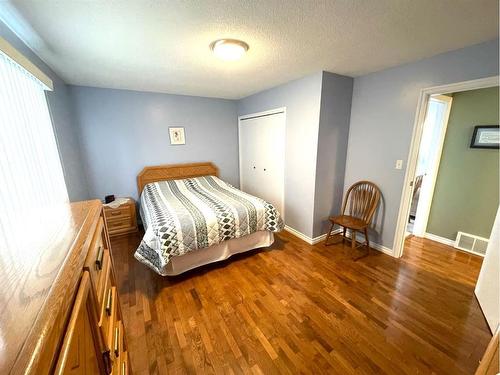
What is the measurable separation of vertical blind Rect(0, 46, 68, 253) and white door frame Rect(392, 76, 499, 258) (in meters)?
3.01

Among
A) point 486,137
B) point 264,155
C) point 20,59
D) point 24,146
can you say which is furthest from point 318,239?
point 20,59

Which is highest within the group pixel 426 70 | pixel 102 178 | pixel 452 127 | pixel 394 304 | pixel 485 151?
pixel 426 70

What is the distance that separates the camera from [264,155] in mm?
3531

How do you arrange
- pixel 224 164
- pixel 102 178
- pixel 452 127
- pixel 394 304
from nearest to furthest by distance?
pixel 394 304 < pixel 452 127 < pixel 102 178 < pixel 224 164

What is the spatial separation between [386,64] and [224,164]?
291 cm

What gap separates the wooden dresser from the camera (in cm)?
31

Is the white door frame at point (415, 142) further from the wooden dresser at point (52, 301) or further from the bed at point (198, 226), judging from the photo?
the wooden dresser at point (52, 301)

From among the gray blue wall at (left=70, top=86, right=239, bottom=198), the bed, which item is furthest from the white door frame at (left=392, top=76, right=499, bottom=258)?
the gray blue wall at (left=70, top=86, right=239, bottom=198)

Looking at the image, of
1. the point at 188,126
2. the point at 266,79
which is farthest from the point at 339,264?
the point at 188,126

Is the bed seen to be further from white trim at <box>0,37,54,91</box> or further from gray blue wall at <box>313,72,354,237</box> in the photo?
white trim at <box>0,37,54,91</box>

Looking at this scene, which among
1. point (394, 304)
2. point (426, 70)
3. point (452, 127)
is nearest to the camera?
point (394, 304)

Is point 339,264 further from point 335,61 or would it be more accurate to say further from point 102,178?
point 102,178

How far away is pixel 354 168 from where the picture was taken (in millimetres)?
2812

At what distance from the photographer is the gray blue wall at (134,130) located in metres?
3.02
